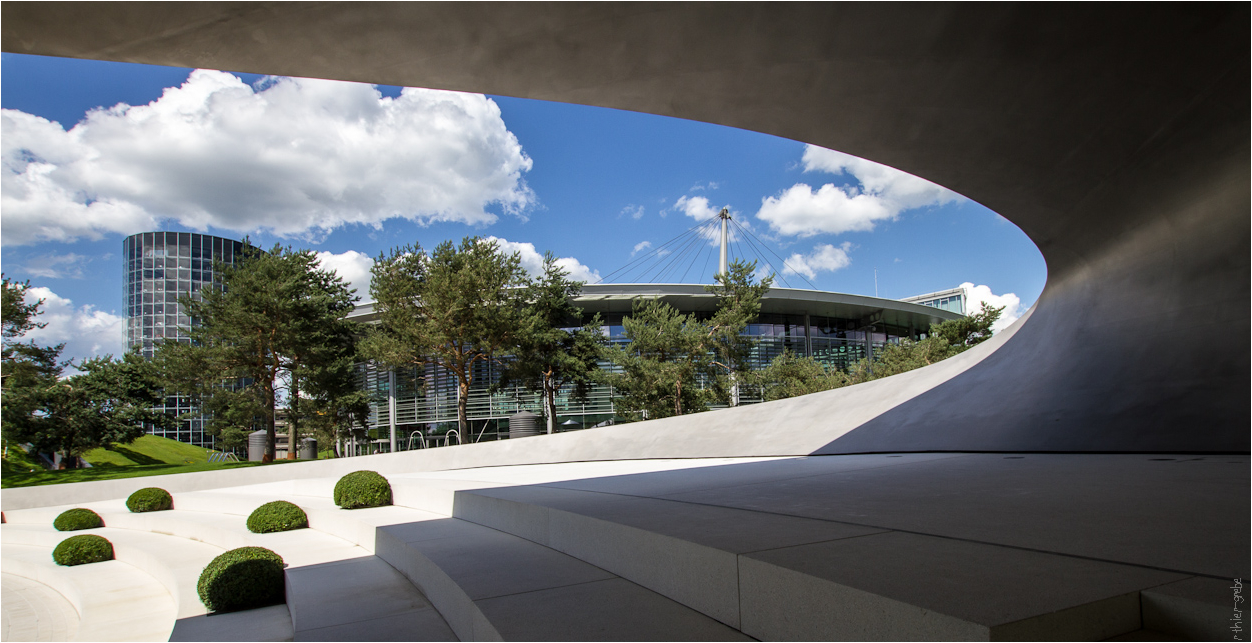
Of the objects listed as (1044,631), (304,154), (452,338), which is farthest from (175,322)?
(1044,631)

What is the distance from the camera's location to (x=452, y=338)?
25594 millimetres

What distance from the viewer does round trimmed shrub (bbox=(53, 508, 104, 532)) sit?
43.0ft

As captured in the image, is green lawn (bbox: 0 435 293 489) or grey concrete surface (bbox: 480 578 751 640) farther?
green lawn (bbox: 0 435 293 489)

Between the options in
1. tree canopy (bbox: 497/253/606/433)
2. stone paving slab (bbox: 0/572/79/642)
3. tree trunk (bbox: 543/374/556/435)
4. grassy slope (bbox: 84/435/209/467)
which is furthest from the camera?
grassy slope (bbox: 84/435/209/467)

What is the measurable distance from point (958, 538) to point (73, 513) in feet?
55.7

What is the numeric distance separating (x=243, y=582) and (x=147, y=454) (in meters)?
42.4

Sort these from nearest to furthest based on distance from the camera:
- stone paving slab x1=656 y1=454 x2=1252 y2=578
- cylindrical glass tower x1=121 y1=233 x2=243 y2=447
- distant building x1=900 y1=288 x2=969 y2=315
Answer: stone paving slab x1=656 y1=454 x2=1252 y2=578
distant building x1=900 y1=288 x2=969 y2=315
cylindrical glass tower x1=121 y1=233 x2=243 y2=447

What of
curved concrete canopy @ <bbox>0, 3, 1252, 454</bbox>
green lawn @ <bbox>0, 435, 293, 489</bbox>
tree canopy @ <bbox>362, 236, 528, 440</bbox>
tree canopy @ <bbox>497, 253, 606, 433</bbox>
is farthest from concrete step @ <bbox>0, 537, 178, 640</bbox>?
tree canopy @ <bbox>497, 253, 606, 433</bbox>

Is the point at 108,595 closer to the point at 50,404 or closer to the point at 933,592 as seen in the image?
the point at 933,592

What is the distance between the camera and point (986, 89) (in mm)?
5281

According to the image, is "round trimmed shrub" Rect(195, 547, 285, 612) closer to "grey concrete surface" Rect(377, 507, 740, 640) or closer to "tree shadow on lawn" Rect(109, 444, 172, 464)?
"grey concrete surface" Rect(377, 507, 740, 640)

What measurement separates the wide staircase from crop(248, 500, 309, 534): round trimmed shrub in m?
0.95

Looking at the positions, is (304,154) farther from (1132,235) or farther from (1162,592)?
(1162,592)

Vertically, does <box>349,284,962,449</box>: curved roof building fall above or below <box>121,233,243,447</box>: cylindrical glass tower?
below
